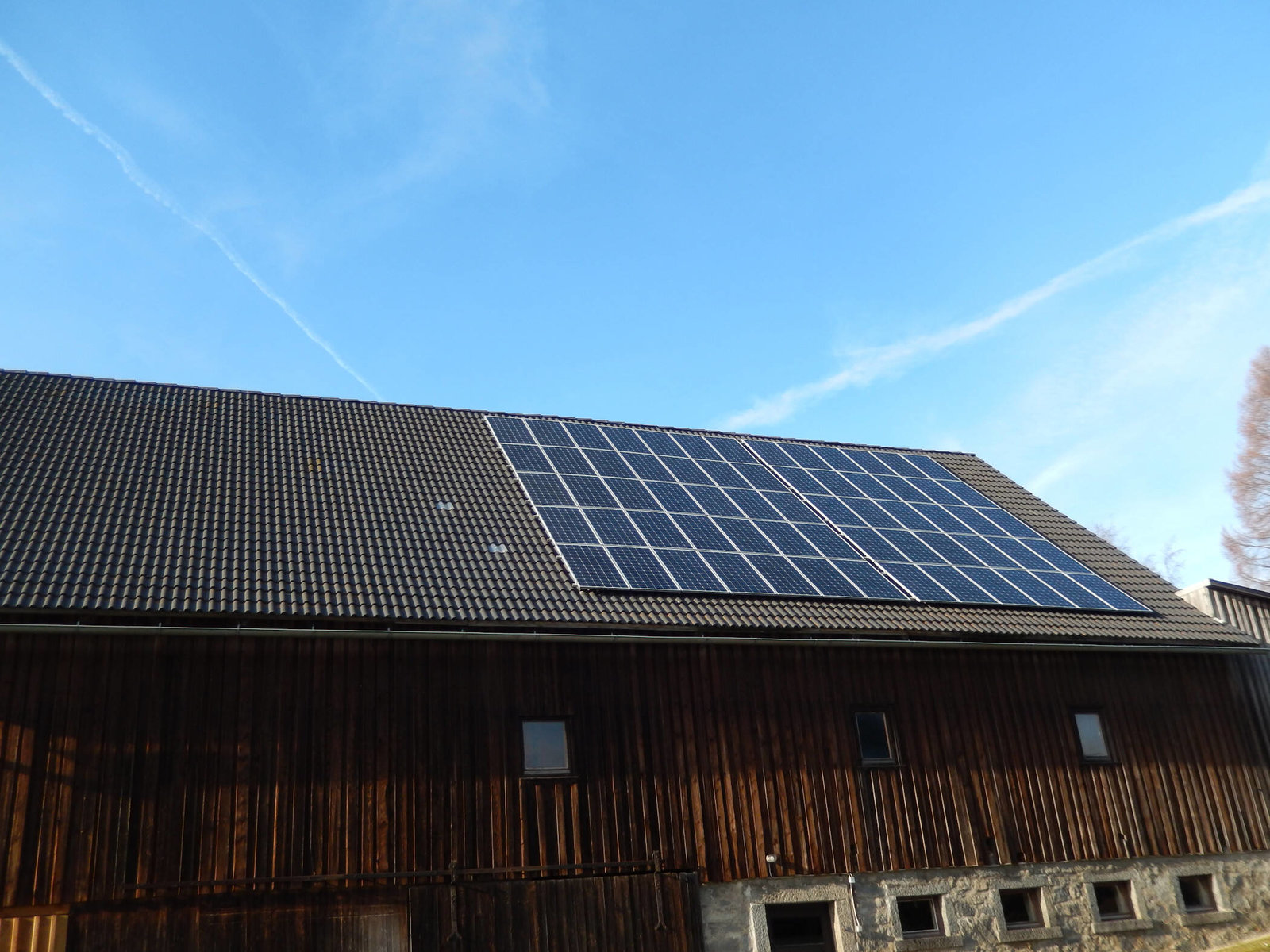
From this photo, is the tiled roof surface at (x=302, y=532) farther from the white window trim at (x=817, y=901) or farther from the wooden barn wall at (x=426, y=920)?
the white window trim at (x=817, y=901)

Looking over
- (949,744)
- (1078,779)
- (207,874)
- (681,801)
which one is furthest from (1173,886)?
(207,874)

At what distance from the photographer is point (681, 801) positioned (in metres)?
14.2

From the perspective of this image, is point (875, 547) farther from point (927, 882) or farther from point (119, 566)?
point (119, 566)

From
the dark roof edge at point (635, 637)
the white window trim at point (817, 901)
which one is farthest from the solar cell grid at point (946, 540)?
the white window trim at point (817, 901)

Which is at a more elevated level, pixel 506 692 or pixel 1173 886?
pixel 506 692

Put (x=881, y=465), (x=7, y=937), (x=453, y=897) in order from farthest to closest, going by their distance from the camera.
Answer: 1. (x=881, y=465)
2. (x=453, y=897)
3. (x=7, y=937)

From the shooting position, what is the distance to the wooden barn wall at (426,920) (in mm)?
11547

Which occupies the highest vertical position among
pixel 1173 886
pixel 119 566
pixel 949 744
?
pixel 119 566

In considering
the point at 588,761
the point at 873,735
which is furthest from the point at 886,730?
the point at 588,761

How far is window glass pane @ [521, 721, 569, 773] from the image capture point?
13781mm

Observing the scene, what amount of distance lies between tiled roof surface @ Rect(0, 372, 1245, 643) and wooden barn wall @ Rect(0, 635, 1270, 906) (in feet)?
1.57

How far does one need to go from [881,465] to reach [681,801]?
12.0 meters

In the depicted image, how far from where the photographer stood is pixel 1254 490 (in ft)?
136

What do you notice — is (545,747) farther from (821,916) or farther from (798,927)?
(821,916)
